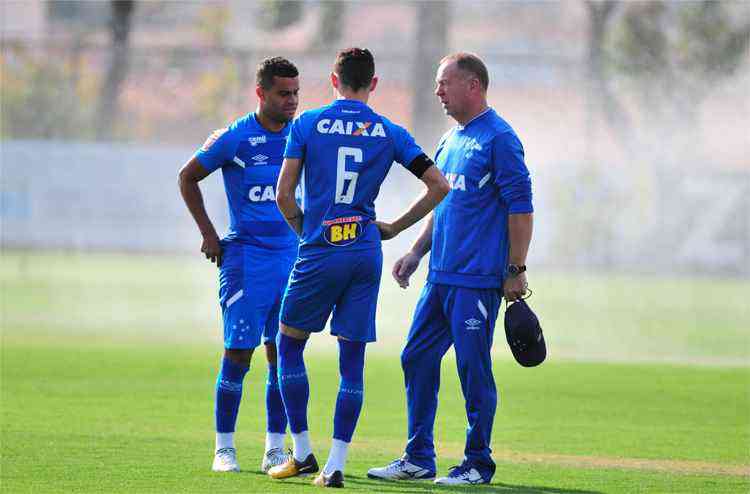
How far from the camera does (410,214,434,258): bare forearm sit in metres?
7.95

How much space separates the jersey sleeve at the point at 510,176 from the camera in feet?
24.3

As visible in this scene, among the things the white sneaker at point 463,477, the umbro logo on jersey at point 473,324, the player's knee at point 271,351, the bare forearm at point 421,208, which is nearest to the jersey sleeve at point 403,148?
the bare forearm at point 421,208

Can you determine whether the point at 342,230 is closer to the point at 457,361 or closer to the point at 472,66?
the point at 457,361

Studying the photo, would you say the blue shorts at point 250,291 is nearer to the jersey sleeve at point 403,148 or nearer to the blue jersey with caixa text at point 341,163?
the blue jersey with caixa text at point 341,163

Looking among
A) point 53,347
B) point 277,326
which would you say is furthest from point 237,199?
point 53,347

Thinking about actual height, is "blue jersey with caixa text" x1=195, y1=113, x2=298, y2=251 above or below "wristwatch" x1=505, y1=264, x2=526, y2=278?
above

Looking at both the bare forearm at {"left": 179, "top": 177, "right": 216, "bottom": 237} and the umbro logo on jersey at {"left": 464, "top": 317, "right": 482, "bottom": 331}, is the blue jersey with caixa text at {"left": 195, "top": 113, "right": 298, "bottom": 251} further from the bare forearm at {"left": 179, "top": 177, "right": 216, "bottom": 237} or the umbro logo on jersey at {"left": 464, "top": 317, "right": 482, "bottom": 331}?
the umbro logo on jersey at {"left": 464, "top": 317, "right": 482, "bottom": 331}

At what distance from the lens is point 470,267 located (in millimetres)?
7559

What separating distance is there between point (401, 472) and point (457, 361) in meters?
0.66

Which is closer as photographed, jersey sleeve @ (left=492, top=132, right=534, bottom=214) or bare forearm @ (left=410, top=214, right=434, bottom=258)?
jersey sleeve @ (left=492, top=132, right=534, bottom=214)

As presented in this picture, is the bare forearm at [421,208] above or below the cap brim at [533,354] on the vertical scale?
above

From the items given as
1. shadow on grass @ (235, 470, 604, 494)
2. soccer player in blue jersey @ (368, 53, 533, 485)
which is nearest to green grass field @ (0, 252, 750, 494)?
shadow on grass @ (235, 470, 604, 494)

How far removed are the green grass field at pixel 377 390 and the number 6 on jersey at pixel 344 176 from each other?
1.45 m

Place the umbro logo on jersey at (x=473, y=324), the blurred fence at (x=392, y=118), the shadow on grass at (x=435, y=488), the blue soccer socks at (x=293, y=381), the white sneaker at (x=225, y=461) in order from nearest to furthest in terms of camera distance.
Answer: the shadow on grass at (x=435, y=488)
the blue soccer socks at (x=293, y=381)
the umbro logo on jersey at (x=473, y=324)
the white sneaker at (x=225, y=461)
the blurred fence at (x=392, y=118)
